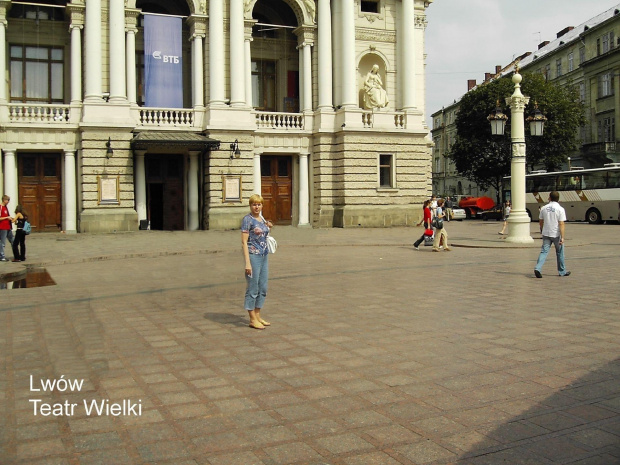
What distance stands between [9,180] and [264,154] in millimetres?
12598

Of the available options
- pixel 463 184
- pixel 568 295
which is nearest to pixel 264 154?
pixel 568 295

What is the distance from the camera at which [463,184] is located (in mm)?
99188

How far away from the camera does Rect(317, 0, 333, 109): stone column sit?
35594 millimetres

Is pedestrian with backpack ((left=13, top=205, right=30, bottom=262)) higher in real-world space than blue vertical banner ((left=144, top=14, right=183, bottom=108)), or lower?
lower

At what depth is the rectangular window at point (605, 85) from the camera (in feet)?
194

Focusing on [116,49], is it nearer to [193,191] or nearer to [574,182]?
[193,191]

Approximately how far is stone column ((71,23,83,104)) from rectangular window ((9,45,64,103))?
2.31 m

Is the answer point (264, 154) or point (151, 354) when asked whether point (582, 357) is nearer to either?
point (151, 354)

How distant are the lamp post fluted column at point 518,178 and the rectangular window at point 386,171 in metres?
12.5

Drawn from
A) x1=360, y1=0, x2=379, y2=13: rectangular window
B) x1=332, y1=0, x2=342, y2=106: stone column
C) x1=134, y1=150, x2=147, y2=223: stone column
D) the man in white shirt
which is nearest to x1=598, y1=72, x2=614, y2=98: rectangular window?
x1=360, y1=0, x2=379, y2=13: rectangular window

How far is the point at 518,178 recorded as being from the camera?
2320 centimetres

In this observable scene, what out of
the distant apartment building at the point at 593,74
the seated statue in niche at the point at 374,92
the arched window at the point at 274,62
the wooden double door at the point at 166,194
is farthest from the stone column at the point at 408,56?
the distant apartment building at the point at 593,74

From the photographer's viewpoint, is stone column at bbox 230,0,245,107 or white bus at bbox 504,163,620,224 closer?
stone column at bbox 230,0,245,107

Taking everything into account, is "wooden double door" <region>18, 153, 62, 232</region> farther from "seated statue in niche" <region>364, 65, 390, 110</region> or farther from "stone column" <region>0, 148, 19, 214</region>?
"seated statue in niche" <region>364, 65, 390, 110</region>
